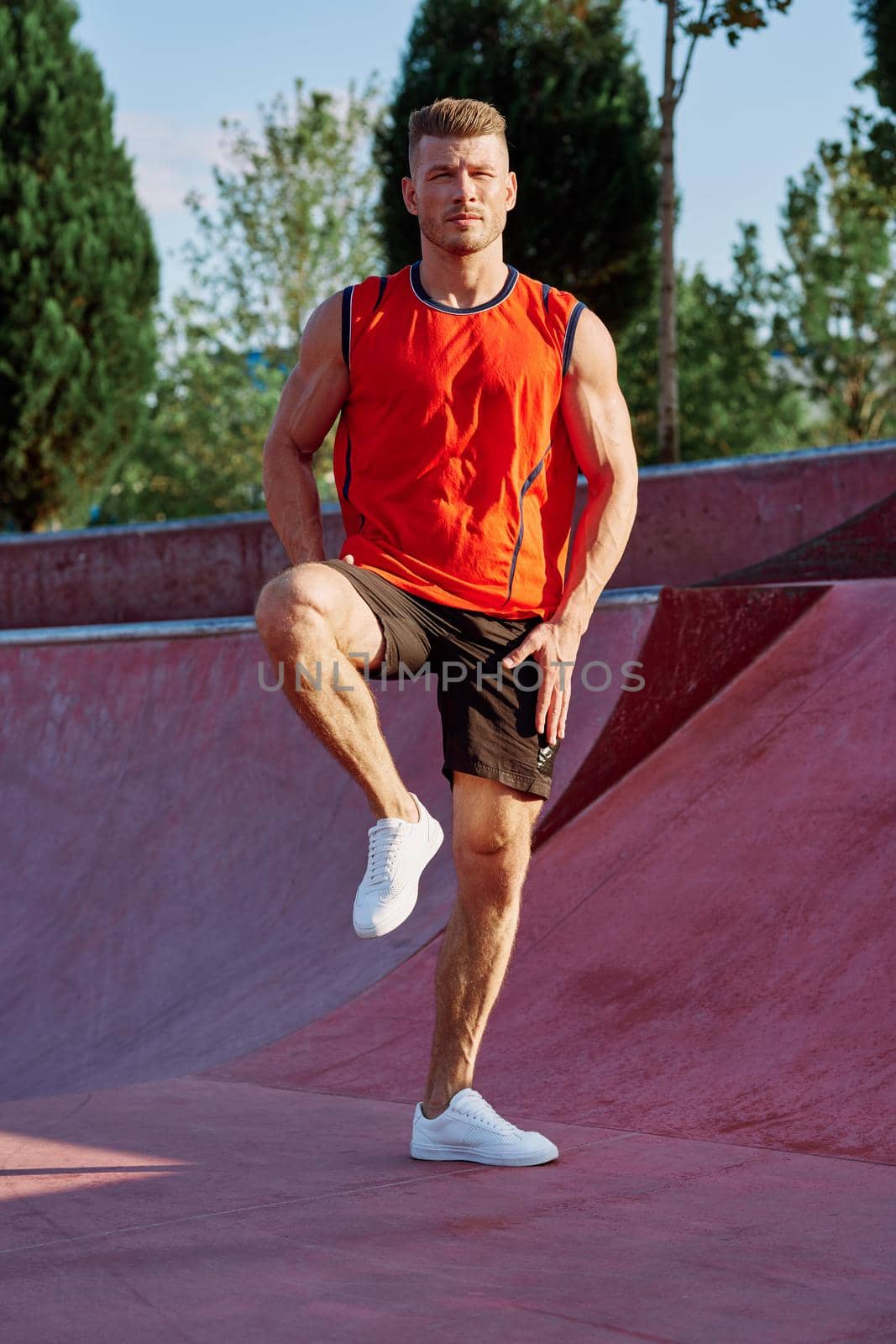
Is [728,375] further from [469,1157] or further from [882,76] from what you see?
[469,1157]

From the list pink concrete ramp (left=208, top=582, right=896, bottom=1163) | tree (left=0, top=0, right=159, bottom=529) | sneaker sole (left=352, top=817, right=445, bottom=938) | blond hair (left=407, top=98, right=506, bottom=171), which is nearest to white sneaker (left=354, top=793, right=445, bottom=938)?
sneaker sole (left=352, top=817, right=445, bottom=938)

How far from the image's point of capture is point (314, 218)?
1303 inches

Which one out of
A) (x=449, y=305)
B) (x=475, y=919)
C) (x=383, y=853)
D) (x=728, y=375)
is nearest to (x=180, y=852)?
(x=475, y=919)

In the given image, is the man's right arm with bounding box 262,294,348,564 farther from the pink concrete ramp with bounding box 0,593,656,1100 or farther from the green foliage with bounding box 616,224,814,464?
the green foliage with bounding box 616,224,814,464

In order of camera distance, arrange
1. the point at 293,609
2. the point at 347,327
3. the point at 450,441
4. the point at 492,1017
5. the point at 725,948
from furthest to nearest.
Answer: the point at 492,1017 < the point at 725,948 < the point at 347,327 < the point at 450,441 < the point at 293,609

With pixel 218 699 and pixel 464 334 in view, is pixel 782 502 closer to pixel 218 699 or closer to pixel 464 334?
pixel 218 699

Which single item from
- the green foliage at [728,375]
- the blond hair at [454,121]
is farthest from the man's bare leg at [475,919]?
the green foliage at [728,375]

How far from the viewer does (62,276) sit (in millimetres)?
23141

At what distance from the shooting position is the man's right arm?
3.77 meters

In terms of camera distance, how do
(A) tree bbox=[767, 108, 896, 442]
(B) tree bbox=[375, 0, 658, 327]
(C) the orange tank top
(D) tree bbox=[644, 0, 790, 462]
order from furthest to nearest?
(A) tree bbox=[767, 108, 896, 442]
(B) tree bbox=[375, 0, 658, 327]
(D) tree bbox=[644, 0, 790, 462]
(C) the orange tank top

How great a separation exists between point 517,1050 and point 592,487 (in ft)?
6.27

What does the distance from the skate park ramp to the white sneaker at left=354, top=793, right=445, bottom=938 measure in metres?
0.63

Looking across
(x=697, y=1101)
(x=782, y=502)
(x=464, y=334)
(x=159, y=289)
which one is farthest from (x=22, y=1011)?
(x=159, y=289)

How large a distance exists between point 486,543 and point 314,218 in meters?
31.2
